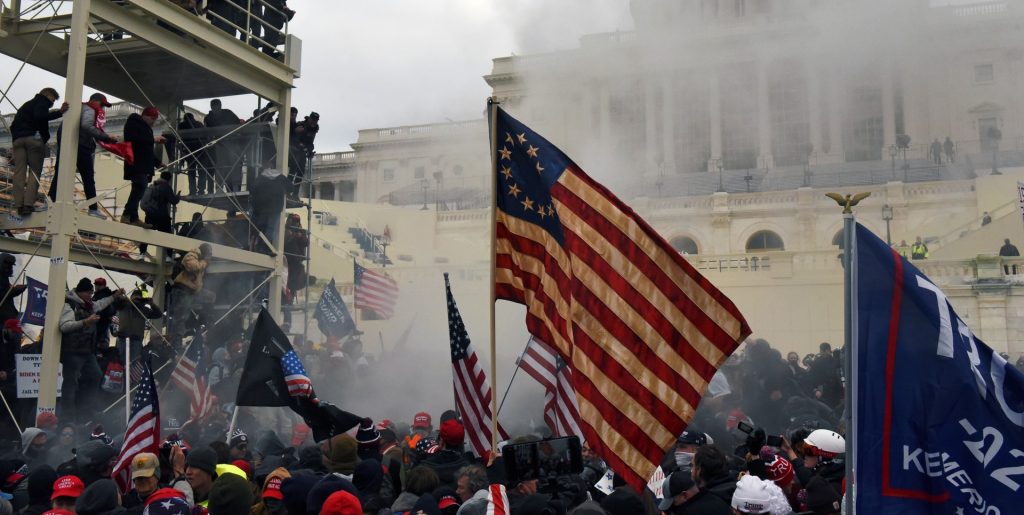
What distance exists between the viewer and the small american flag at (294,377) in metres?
7.78

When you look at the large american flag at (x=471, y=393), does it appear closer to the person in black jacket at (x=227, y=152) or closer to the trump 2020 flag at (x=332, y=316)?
the person in black jacket at (x=227, y=152)

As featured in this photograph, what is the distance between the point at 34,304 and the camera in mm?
12352

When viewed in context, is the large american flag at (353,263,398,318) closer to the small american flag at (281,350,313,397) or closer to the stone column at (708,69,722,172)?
the small american flag at (281,350,313,397)

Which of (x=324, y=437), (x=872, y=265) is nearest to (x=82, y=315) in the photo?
(x=324, y=437)

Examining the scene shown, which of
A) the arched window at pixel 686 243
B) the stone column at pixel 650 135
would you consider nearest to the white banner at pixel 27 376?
the arched window at pixel 686 243

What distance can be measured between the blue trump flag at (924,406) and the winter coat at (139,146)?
9.20 meters

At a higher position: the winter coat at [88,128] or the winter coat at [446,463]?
the winter coat at [88,128]

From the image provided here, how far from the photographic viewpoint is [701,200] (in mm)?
44375

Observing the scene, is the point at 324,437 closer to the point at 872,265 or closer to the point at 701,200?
the point at 872,265

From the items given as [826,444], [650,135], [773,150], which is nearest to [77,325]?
[826,444]

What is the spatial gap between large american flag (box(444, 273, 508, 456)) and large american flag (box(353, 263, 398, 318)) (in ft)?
41.4

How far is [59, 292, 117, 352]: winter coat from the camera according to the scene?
33.9ft

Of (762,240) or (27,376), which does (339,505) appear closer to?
(27,376)

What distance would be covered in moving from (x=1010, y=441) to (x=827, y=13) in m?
32.9
